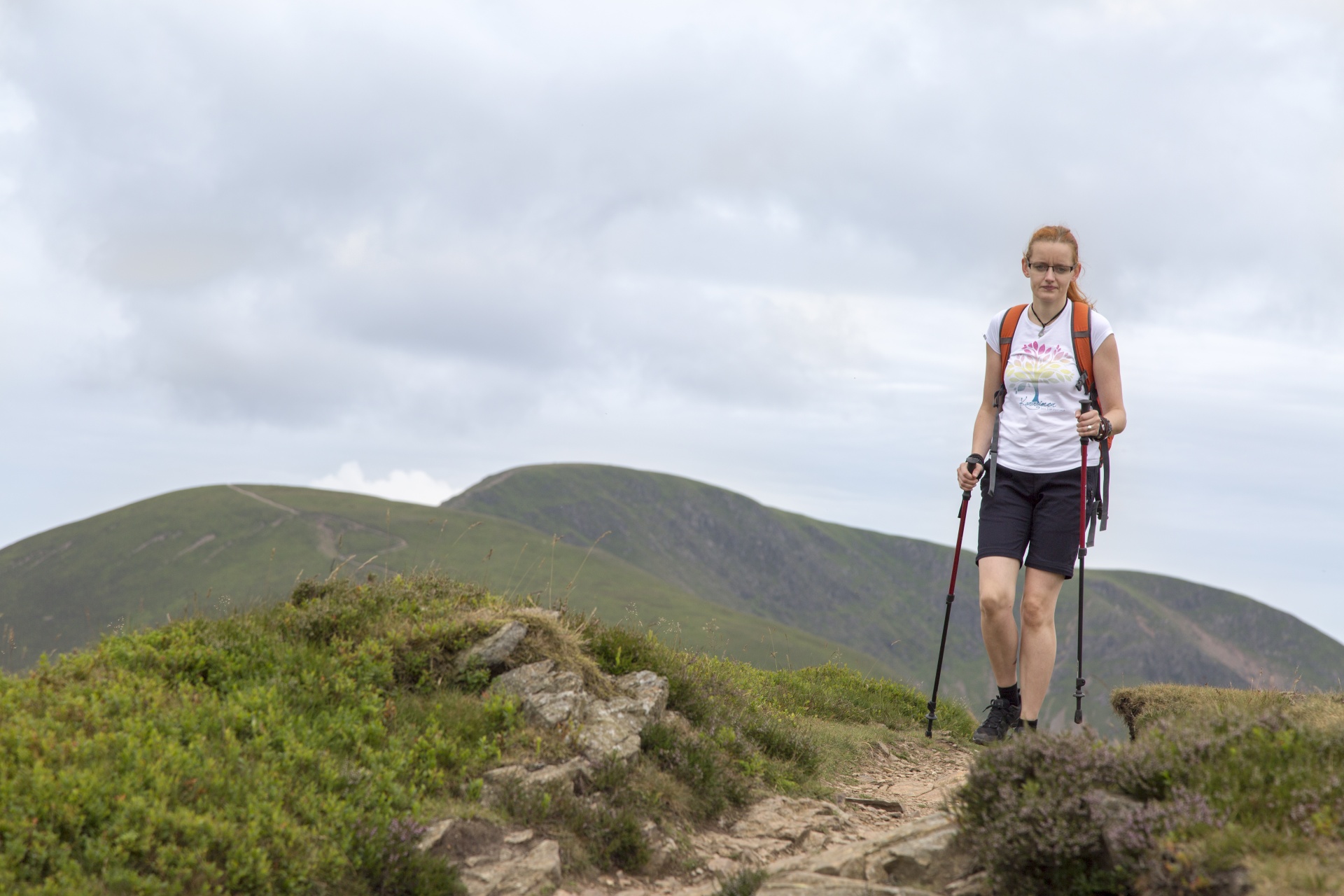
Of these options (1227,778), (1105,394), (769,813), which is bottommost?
(769,813)

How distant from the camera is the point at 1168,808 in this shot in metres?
4.56

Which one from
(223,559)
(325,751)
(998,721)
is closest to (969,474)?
(998,721)

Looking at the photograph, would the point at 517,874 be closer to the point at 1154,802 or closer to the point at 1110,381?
the point at 1154,802

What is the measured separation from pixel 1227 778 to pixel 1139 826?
0.52 metres

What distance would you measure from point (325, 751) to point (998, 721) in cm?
550

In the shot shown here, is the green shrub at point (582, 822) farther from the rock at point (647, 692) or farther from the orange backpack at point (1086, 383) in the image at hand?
the orange backpack at point (1086, 383)

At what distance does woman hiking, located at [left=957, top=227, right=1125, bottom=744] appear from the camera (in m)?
7.72

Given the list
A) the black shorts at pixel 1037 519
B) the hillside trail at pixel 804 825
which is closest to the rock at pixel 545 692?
the hillside trail at pixel 804 825

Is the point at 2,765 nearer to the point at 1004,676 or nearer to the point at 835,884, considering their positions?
the point at 835,884

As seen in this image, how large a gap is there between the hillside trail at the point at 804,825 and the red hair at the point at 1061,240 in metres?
4.21

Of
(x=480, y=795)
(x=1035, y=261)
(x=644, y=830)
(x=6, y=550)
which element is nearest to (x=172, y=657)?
(x=480, y=795)

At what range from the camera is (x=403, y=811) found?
232 inches

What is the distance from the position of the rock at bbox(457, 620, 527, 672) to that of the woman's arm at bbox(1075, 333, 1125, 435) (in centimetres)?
488

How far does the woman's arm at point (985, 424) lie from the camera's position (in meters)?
8.39
